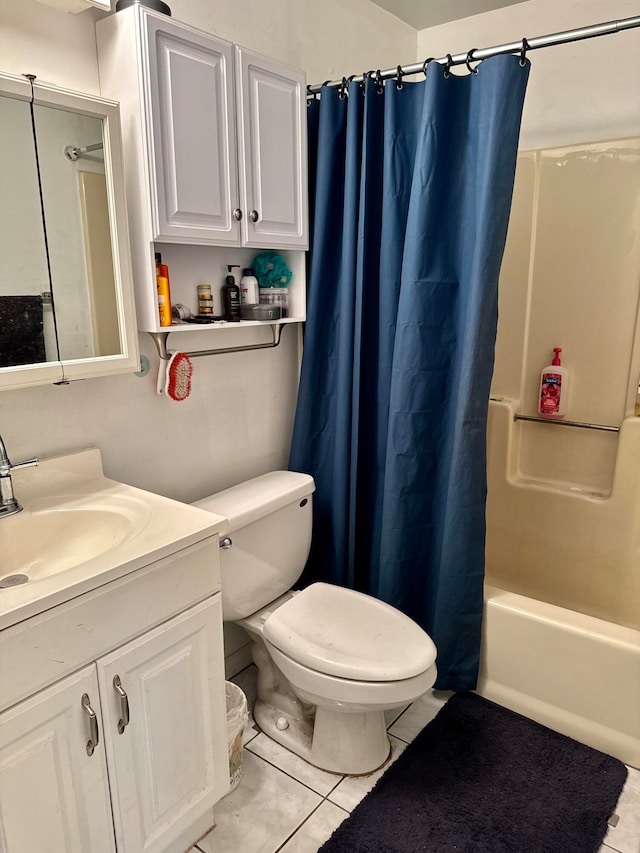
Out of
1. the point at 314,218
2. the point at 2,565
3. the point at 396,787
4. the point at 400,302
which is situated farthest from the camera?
the point at 314,218

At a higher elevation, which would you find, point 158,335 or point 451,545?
point 158,335

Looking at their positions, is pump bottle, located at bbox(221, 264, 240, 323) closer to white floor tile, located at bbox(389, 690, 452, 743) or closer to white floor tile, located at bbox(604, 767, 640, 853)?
white floor tile, located at bbox(389, 690, 452, 743)

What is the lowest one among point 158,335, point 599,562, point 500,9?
point 599,562

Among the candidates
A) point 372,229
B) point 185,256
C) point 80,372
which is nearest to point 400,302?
point 372,229

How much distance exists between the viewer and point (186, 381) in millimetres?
1729

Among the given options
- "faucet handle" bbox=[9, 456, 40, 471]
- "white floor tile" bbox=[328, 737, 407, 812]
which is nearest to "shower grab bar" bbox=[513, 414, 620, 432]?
"white floor tile" bbox=[328, 737, 407, 812]

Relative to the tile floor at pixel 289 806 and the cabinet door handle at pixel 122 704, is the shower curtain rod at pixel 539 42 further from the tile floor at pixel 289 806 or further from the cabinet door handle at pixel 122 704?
the tile floor at pixel 289 806

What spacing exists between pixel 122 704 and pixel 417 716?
1090 millimetres

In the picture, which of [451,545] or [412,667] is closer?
[412,667]

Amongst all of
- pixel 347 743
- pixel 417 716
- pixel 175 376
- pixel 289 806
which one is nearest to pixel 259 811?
pixel 289 806

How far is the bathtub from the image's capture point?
1.72m

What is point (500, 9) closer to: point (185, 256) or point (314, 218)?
point (314, 218)

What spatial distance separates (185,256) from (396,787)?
5.21ft

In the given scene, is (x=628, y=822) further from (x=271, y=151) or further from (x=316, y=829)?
(x=271, y=151)
